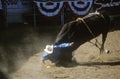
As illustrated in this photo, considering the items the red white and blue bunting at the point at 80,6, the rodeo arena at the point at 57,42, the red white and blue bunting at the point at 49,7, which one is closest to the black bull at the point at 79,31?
the rodeo arena at the point at 57,42

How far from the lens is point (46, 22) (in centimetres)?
2009

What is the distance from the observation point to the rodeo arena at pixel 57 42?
1109 centimetres

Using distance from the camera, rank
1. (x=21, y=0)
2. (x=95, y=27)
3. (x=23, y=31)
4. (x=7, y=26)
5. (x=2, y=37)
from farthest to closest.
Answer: (x=21, y=0), (x=7, y=26), (x=23, y=31), (x=2, y=37), (x=95, y=27)

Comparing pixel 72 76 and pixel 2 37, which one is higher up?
pixel 72 76

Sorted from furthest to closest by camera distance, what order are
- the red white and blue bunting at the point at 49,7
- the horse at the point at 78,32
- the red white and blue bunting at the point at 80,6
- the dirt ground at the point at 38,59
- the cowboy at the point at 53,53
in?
the red white and blue bunting at the point at 80,6, the red white and blue bunting at the point at 49,7, the horse at the point at 78,32, the cowboy at the point at 53,53, the dirt ground at the point at 38,59

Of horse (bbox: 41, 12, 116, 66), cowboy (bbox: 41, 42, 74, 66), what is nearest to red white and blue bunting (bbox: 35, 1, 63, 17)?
horse (bbox: 41, 12, 116, 66)

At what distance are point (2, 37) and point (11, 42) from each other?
111 cm

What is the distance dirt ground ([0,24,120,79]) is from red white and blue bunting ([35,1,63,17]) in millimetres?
1848

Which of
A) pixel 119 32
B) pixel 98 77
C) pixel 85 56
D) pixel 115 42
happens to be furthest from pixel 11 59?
pixel 119 32

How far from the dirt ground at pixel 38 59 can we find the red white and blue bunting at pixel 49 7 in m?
1.85

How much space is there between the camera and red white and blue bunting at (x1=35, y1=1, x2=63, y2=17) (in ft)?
63.6

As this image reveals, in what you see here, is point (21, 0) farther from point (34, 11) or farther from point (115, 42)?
point (115, 42)

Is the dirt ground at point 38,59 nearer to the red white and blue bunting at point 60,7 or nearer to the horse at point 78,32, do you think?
the horse at point 78,32

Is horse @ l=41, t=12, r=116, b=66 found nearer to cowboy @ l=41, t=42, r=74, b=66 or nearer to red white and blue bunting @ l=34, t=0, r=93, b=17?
cowboy @ l=41, t=42, r=74, b=66
